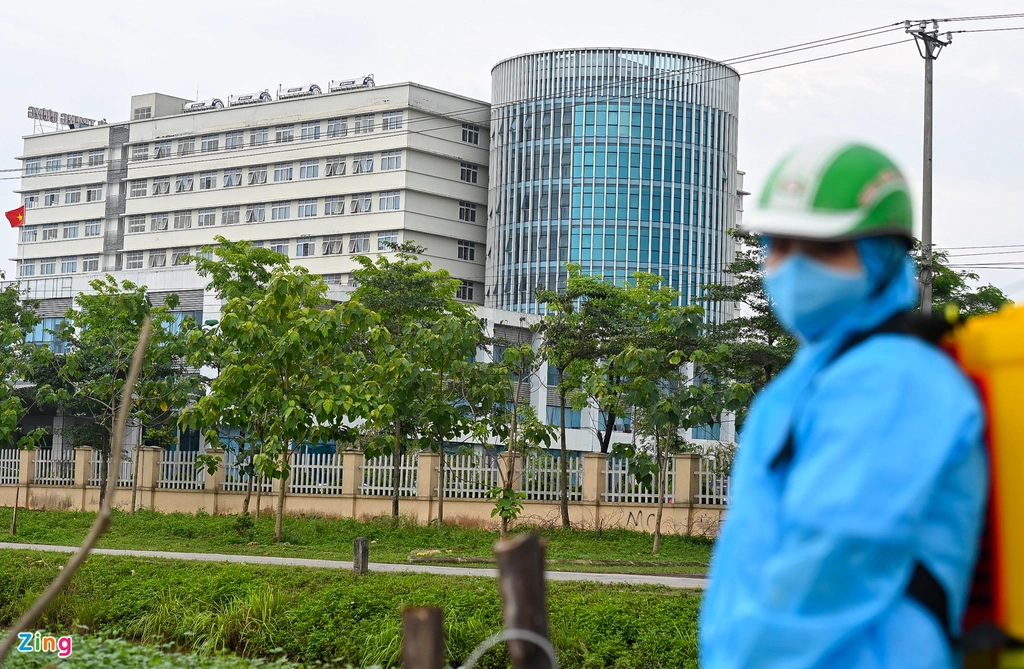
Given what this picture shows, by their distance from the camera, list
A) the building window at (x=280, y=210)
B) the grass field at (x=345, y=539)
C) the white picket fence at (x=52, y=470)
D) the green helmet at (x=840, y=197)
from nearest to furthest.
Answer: the green helmet at (x=840, y=197)
the grass field at (x=345, y=539)
the white picket fence at (x=52, y=470)
the building window at (x=280, y=210)

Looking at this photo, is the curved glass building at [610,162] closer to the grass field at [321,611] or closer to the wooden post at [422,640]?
the grass field at [321,611]

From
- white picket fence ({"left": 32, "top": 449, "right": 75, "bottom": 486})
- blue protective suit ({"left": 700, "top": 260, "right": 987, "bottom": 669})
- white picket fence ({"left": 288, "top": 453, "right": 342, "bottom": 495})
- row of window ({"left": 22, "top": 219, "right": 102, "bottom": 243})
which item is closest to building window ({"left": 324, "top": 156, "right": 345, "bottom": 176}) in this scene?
row of window ({"left": 22, "top": 219, "right": 102, "bottom": 243})

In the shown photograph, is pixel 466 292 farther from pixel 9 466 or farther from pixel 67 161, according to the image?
pixel 9 466

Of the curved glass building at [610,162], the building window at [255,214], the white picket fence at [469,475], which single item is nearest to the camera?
Result: the white picket fence at [469,475]

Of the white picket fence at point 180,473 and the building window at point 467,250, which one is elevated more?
the building window at point 467,250

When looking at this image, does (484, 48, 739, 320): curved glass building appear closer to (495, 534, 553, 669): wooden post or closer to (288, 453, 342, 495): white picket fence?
(288, 453, 342, 495): white picket fence

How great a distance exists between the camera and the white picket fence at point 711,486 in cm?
2238

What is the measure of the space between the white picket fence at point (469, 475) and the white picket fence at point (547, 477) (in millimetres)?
630

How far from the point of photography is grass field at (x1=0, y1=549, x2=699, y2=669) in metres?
11.7

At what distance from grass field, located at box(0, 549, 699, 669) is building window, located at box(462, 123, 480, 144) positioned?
6311 cm

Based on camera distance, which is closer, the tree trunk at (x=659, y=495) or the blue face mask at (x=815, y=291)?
the blue face mask at (x=815, y=291)

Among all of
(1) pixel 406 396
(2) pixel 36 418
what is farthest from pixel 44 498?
(2) pixel 36 418

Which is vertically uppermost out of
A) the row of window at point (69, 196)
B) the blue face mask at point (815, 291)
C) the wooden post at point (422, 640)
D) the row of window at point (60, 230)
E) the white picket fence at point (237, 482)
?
the row of window at point (69, 196)

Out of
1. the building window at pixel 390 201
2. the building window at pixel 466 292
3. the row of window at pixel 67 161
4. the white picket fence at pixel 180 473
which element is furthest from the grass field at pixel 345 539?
the row of window at pixel 67 161
